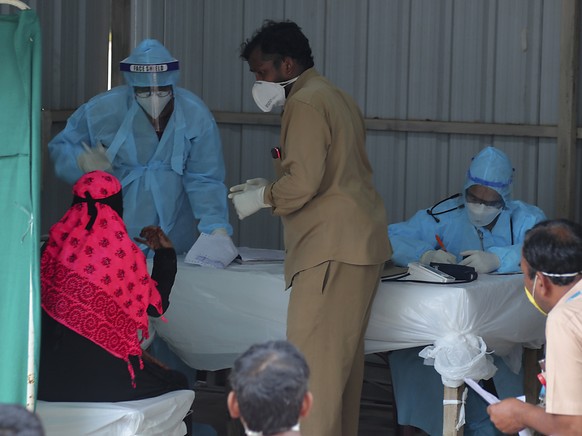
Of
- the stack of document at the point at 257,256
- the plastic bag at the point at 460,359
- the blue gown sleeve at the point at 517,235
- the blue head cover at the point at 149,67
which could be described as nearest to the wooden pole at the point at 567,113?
the blue gown sleeve at the point at 517,235

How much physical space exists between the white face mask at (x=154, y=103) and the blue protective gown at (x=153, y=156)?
0.03 meters

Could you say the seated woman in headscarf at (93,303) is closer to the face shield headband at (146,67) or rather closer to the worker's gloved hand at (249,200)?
the worker's gloved hand at (249,200)

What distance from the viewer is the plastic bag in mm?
3660

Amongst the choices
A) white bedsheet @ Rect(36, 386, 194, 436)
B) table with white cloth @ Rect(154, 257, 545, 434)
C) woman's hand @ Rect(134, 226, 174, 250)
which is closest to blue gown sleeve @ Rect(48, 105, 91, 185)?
table with white cloth @ Rect(154, 257, 545, 434)

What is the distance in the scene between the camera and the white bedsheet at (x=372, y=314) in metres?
3.74

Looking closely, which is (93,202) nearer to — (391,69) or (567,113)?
(567,113)

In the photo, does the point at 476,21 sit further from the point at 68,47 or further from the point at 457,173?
the point at 68,47

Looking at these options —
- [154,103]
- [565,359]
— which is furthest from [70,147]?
[565,359]

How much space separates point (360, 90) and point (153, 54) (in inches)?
76.5

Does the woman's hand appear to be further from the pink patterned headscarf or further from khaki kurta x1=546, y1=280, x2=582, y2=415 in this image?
khaki kurta x1=546, y1=280, x2=582, y2=415

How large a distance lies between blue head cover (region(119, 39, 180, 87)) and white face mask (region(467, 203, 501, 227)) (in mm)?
1338

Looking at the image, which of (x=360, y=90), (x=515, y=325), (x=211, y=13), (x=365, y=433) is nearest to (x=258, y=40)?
(x=515, y=325)

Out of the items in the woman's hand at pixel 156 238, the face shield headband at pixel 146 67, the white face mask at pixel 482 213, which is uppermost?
the face shield headband at pixel 146 67

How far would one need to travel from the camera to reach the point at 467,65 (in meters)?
5.83
